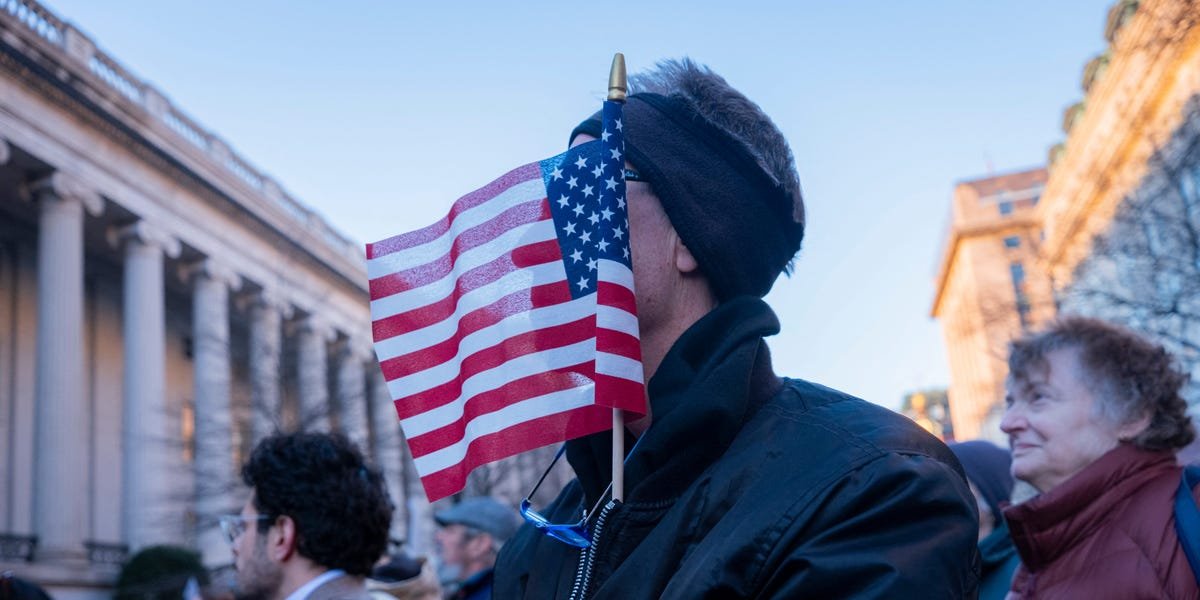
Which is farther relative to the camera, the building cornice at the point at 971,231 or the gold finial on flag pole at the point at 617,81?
the building cornice at the point at 971,231

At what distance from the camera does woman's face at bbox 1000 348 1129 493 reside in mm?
4008

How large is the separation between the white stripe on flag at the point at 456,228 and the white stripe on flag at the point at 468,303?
0.13 metres

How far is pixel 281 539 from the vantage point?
4.57 metres

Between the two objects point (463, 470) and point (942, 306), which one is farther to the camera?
point (942, 306)

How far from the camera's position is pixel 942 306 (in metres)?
99.2

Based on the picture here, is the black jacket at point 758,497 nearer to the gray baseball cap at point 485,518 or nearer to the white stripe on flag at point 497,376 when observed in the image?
the white stripe on flag at point 497,376

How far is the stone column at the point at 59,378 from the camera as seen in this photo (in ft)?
86.4

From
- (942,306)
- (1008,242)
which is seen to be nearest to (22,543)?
(1008,242)

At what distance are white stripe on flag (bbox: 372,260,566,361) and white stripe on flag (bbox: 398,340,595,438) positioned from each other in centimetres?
13

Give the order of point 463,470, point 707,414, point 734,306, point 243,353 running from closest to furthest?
point 707,414
point 734,306
point 463,470
point 243,353

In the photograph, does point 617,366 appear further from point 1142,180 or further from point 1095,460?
point 1142,180

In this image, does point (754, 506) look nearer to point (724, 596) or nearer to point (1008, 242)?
point (724, 596)

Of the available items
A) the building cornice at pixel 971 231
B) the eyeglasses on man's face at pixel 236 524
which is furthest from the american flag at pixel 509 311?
the building cornice at pixel 971 231

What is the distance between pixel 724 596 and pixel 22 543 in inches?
1094
